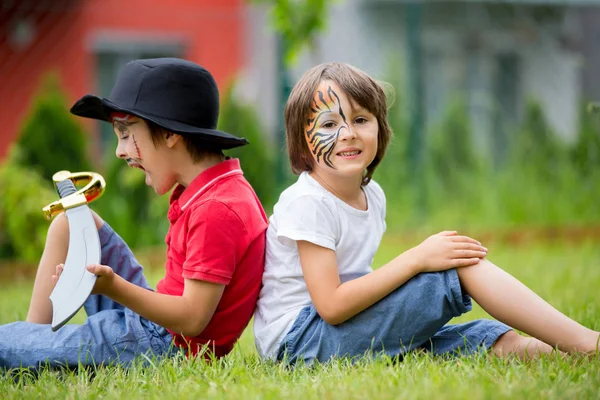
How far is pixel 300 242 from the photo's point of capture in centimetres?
270

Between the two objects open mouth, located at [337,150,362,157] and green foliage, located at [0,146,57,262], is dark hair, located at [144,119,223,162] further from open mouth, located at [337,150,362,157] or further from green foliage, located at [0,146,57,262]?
green foliage, located at [0,146,57,262]

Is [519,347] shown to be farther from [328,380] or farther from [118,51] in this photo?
[118,51]

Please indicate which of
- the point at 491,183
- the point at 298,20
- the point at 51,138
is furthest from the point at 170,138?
the point at 491,183

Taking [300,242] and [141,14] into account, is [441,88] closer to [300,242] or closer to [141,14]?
[141,14]

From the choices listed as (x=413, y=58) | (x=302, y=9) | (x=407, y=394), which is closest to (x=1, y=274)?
(x=302, y=9)

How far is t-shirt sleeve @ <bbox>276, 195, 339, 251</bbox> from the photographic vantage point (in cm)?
268

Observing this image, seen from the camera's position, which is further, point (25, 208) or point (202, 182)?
point (25, 208)

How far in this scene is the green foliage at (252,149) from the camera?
7652 mm

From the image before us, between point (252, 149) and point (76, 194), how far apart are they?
494cm

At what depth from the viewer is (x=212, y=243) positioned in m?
2.70

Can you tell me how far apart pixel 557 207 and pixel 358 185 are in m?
5.21

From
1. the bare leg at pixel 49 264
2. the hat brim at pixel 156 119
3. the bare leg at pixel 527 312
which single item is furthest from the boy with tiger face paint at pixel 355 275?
the bare leg at pixel 49 264

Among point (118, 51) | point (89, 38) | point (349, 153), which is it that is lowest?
point (349, 153)

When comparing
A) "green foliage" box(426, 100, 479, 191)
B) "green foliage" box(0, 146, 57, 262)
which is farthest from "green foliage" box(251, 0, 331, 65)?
"green foliage" box(0, 146, 57, 262)
